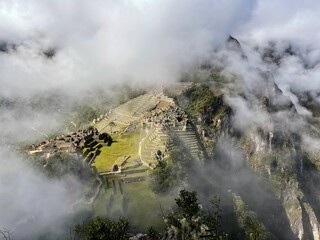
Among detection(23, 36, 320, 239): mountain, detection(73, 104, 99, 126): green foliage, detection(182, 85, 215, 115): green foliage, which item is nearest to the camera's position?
detection(23, 36, 320, 239): mountain

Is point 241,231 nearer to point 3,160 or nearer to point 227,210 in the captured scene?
point 227,210

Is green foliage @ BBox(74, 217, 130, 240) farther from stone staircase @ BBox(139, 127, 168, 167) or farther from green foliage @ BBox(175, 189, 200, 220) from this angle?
stone staircase @ BBox(139, 127, 168, 167)

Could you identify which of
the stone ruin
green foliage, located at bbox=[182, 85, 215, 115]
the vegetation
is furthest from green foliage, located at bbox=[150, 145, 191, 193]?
green foliage, located at bbox=[182, 85, 215, 115]

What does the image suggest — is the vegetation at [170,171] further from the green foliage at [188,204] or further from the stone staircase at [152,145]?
the green foliage at [188,204]

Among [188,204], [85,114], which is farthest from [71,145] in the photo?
[85,114]

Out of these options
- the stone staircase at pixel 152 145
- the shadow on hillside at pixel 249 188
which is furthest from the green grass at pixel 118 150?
the shadow on hillside at pixel 249 188

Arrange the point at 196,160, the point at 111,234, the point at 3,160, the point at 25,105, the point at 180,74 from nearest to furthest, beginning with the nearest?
the point at 111,234 < the point at 3,160 < the point at 196,160 < the point at 25,105 < the point at 180,74

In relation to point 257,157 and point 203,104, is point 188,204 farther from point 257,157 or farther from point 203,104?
point 257,157

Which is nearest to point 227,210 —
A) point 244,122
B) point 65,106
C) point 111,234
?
point 111,234
